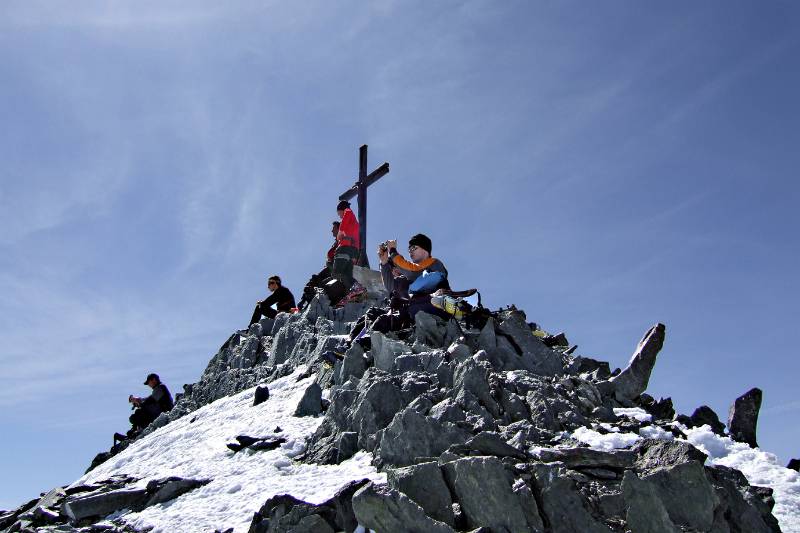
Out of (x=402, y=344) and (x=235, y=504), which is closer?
(x=235, y=504)

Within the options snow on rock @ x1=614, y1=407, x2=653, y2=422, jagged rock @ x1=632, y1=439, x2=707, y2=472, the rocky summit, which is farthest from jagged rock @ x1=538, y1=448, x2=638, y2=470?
snow on rock @ x1=614, y1=407, x2=653, y2=422

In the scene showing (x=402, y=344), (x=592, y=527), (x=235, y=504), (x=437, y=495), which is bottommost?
(x=592, y=527)

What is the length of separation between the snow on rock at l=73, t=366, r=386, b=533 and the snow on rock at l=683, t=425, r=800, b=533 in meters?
4.47

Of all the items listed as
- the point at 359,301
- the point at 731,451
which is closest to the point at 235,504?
the point at 731,451

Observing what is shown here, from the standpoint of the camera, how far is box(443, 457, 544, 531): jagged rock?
262 inches

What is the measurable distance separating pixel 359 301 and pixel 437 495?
1247cm

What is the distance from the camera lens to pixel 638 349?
38.7 ft

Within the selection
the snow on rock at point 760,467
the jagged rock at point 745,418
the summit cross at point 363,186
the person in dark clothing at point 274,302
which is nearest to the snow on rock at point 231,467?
the snow on rock at point 760,467

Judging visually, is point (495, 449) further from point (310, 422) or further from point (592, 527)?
point (310, 422)

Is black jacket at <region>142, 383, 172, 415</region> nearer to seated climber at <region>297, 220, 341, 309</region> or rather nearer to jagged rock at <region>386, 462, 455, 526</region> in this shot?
seated climber at <region>297, 220, 341, 309</region>

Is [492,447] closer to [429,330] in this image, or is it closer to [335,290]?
[429,330]

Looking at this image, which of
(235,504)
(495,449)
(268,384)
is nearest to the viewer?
(495,449)

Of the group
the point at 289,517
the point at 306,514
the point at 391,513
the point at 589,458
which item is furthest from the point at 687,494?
the point at 289,517

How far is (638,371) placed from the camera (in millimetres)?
11352
